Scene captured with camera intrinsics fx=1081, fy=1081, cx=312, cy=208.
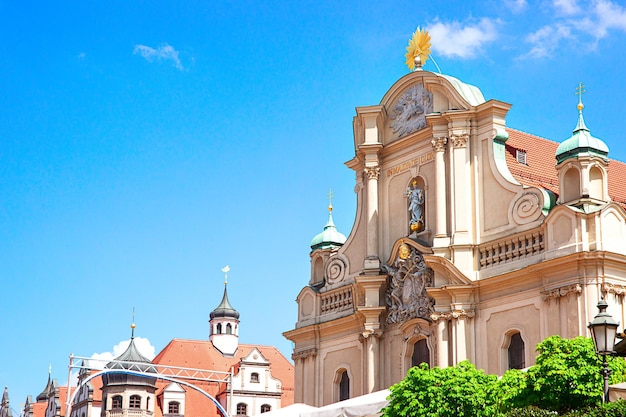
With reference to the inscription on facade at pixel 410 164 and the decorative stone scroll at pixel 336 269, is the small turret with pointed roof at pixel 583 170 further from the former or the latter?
the decorative stone scroll at pixel 336 269

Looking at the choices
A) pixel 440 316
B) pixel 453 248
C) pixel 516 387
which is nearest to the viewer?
pixel 516 387

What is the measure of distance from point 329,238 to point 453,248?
8.25 metres

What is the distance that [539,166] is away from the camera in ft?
122

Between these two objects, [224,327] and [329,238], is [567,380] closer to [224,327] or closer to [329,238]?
[329,238]

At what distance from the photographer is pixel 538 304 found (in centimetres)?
3159

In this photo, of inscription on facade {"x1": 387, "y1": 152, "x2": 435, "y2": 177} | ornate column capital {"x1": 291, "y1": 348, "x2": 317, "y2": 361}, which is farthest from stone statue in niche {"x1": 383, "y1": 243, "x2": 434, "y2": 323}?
ornate column capital {"x1": 291, "y1": 348, "x2": 317, "y2": 361}

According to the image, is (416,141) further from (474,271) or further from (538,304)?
(538,304)

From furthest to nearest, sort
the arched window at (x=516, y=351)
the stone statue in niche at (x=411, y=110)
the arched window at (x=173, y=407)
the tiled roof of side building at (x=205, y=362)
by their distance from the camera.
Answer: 1. the tiled roof of side building at (x=205, y=362)
2. the arched window at (x=173, y=407)
3. the stone statue in niche at (x=411, y=110)
4. the arched window at (x=516, y=351)

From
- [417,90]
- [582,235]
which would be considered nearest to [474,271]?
[582,235]

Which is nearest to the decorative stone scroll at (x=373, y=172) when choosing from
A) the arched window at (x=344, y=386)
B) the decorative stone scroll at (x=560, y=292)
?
the arched window at (x=344, y=386)

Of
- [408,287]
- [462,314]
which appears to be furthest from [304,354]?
[462,314]

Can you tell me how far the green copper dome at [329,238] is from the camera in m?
41.4

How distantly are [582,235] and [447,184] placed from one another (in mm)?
6116

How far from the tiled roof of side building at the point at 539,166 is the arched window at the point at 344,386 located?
950 cm
